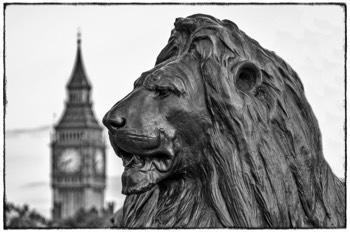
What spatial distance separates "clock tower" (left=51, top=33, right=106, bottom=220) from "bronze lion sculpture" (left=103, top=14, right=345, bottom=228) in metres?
123

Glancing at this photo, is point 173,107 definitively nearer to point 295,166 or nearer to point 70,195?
point 295,166

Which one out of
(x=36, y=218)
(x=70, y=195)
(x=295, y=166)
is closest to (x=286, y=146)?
(x=295, y=166)

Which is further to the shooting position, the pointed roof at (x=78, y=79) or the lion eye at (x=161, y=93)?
the pointed roof at (x=78, y=79)

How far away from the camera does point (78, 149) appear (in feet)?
436

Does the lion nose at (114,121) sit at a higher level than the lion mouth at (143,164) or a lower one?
higher

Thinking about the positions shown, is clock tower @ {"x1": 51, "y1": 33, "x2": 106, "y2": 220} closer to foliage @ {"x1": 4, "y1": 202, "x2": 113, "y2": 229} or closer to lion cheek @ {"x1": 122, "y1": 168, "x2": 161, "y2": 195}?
foliage @ {"x1": 4, "y1": 202, "x2": 113, "y2": 229}

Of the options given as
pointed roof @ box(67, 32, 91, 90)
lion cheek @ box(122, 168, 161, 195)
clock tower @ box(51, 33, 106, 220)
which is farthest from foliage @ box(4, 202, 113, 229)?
pointed roof @ box(67, 32, 91, 90)

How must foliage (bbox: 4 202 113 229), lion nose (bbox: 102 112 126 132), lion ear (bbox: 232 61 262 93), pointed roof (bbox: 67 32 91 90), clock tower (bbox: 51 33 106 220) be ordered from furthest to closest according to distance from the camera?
1. pointed roof (bbox: 67 32 91 90)
2. clock tower (bbox: 51 33 106 220)
3. foliage (bbox: 4 202 113 229)
4. lion ear (bbox: 232 61 262 93)
5. lion nose (bbox: 102 112 126 132)

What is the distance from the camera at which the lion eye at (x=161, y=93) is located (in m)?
7.41

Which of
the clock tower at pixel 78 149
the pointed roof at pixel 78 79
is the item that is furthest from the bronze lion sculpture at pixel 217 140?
the pointed roof at pixel 78 79

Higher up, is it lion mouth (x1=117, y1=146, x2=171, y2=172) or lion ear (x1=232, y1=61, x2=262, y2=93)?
lion ear (x1=232, y1=61, x2=262, y2=93)

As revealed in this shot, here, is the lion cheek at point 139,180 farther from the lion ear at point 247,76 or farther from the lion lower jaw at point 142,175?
the lion ear at point 247,76

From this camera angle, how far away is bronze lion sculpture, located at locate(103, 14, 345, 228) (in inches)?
290

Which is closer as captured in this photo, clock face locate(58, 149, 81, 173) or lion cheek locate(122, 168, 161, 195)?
lion cheek locate(122, 168, 161, 195)
